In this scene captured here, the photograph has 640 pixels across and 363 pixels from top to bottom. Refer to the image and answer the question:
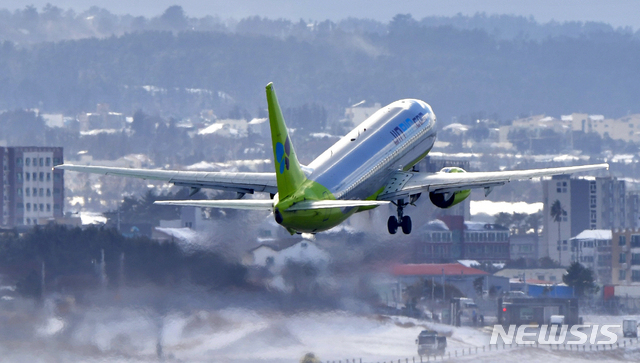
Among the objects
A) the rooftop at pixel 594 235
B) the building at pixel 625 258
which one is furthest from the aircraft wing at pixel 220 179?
the rooftop at pixel 594 235

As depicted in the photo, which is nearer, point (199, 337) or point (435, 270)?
point (199, 337)

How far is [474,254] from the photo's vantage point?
4171 inches

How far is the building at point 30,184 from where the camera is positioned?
403 ft

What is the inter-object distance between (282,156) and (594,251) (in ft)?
222

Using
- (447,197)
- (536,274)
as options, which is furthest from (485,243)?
(447,197)

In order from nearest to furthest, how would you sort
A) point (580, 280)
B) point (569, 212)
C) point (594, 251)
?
point (580, 280), point (594, 251), point (569, 212)

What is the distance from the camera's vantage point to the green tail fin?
49.3 meters

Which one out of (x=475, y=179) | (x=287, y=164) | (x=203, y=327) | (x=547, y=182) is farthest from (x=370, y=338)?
(x=547, y=182)

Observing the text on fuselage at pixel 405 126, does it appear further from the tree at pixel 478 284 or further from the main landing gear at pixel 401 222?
the tree at pixel 478 284

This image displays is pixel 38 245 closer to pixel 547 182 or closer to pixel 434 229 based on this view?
pixel 434 229

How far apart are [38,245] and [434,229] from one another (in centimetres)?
2548

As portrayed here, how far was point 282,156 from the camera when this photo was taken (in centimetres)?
4991
